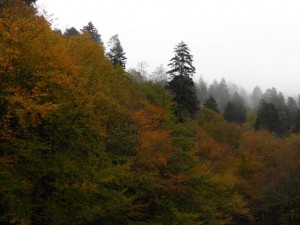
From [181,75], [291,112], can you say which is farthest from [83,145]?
[291,112]

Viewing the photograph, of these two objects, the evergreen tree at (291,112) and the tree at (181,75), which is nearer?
the tree at (181,75)

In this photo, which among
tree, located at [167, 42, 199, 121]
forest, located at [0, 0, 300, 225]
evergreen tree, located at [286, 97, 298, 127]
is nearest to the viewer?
forest, located at [0, 0, 300, 225]

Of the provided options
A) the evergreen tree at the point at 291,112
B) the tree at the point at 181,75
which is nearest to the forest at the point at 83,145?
the tree at the point at 181,75

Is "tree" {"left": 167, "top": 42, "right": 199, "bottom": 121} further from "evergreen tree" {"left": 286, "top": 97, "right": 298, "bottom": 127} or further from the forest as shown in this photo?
"evergreen tree" {"left": 286, "top": 97, "right": 298, "bottom": 127}

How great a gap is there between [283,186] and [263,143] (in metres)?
8.67

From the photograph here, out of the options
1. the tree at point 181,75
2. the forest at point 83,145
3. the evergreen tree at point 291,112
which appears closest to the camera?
the forest at point 83,145

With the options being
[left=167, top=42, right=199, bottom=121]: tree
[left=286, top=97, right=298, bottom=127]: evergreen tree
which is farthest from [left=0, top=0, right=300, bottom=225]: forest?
[left=286, top=97, right=298, bottom=127]: evergreen tree

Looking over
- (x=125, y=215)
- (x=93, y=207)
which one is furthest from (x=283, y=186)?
(x=93, y=207)

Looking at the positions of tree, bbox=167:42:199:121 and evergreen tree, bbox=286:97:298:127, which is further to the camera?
evergreen tree, bbox=286:97:298:127

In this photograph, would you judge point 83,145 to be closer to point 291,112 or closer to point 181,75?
point 181,75

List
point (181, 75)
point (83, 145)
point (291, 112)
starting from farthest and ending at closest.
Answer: point (291, 112) < point (181, 75) < point (83, 145)

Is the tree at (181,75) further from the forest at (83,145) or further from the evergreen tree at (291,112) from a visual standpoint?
the evergreen tree at (291,112)

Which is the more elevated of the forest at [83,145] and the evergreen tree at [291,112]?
the evergreen tree at [291,112]

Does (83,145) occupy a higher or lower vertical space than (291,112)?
lower
